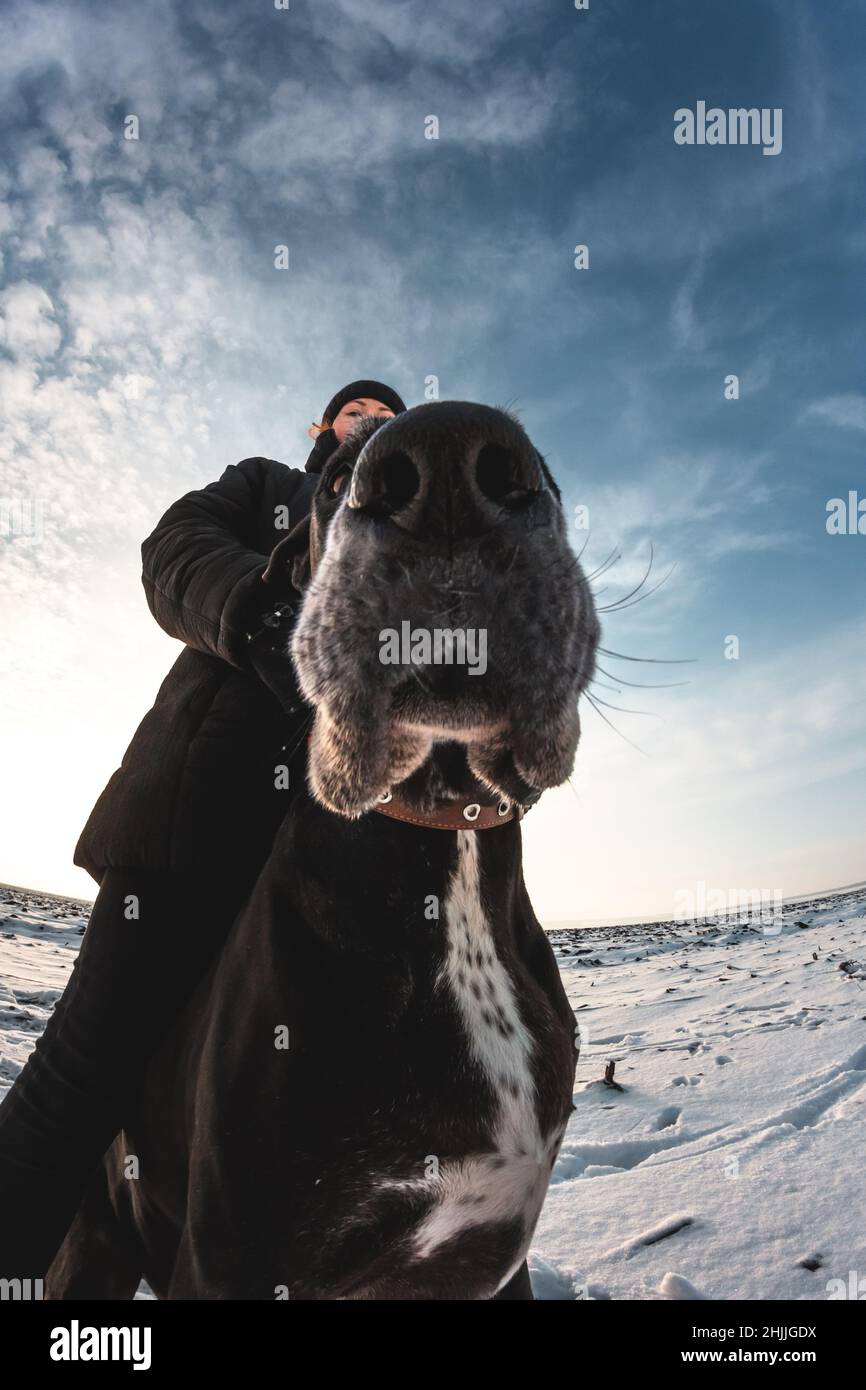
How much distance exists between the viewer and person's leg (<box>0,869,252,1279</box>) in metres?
1.98

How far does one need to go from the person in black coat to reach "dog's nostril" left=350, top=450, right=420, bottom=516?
0.58m

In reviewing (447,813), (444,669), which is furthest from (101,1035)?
(444,669)

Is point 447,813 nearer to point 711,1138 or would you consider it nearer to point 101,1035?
point 101,1035

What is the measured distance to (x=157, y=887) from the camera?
1983 mm

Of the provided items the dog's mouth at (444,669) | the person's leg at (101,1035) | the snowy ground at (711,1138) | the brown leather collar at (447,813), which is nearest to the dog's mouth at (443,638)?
the dog's mouth at (444,669)

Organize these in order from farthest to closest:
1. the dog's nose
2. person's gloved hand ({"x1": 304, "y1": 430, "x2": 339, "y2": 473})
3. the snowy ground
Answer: person's gloved hand ({"x1": 304, "y1": 430, "x2": 339, "y2": 473}), the snowy ground, the dog's nose

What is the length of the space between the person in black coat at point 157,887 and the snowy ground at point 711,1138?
2.02m

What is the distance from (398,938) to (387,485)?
3.47ft

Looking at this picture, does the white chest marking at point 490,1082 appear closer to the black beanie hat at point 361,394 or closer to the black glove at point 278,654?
the black glove at point 278,654

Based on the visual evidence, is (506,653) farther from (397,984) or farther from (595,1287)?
(595,1287)

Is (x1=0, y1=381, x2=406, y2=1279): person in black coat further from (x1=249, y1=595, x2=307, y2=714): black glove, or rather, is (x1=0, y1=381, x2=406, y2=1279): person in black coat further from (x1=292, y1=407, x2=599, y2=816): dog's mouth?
(x1=292, y1=407, x2=599, y2=816): dog's mouth

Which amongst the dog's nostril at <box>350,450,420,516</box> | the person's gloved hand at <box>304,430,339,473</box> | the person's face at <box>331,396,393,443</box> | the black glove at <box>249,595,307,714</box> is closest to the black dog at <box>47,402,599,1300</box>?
the dog's nostril at <box>350,450,420,516</box>

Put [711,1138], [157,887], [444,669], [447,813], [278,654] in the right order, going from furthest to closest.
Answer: [711,1138]
[157,887]
[278,654]
[447,813]
[444,669]
